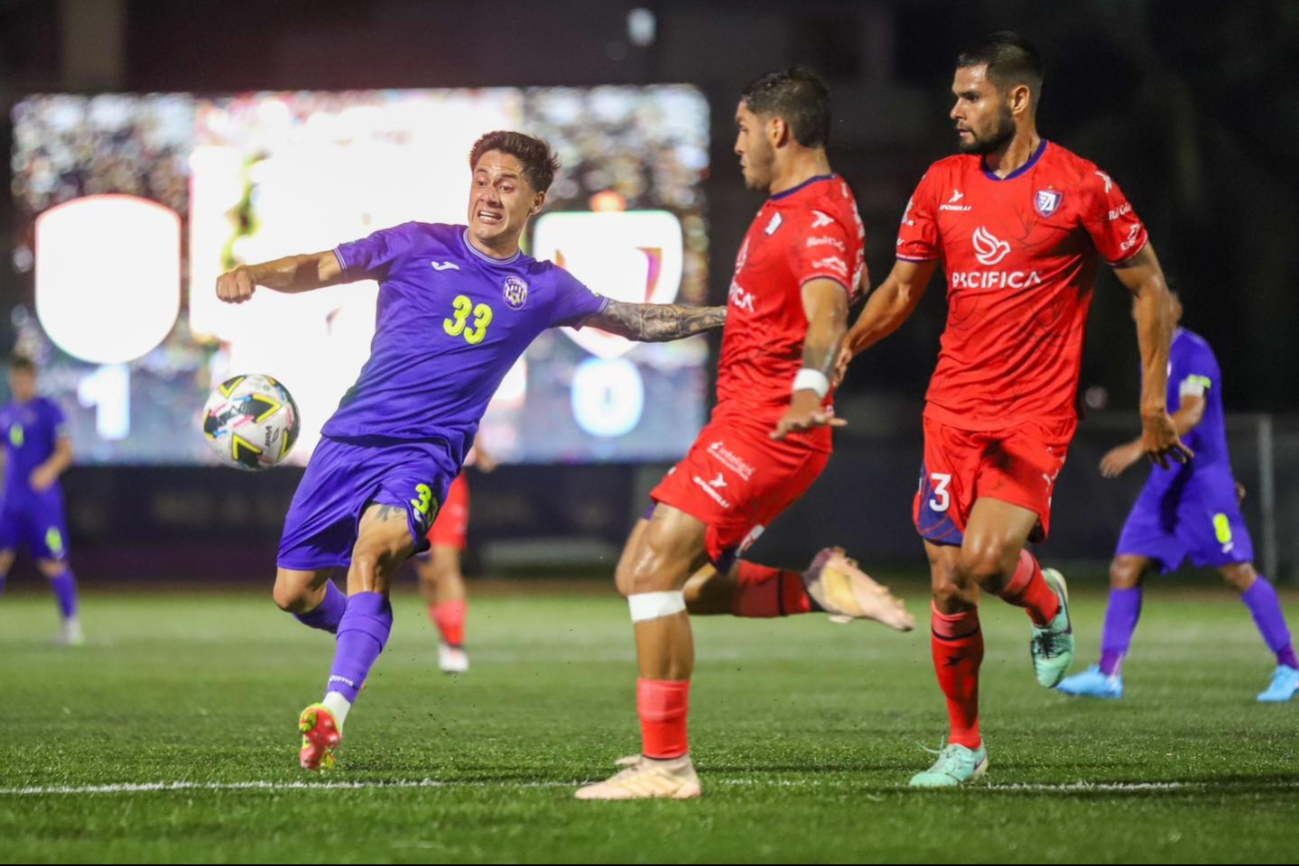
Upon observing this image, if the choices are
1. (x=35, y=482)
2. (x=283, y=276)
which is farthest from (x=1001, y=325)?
(x=35, y=482)

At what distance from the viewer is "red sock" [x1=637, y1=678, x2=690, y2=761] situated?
20.3 feet

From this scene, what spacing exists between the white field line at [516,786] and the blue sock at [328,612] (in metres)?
1.32

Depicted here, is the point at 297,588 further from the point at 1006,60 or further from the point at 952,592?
the point at 1006,60

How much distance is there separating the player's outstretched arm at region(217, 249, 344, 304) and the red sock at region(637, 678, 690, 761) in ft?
6.95

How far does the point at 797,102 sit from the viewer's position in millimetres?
6375

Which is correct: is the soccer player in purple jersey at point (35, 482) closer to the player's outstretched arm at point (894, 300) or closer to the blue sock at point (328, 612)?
the blue sock at point (328, 612)

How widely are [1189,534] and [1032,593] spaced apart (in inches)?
166

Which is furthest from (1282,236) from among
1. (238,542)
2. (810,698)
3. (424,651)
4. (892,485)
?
(810,698)

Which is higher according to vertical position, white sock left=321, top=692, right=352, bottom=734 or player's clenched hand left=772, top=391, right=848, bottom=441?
player's clenched hand left=772, top=391, right=848, bottom=441

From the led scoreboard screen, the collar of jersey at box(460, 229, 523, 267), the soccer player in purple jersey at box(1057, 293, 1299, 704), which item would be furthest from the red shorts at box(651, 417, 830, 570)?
the led scoreboard screen

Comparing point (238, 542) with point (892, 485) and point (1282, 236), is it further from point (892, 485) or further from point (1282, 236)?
point (1282, 236)

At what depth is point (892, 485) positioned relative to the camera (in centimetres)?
2667

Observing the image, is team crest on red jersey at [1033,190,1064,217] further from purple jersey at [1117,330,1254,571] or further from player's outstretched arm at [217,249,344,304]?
purple jersey at [1117,330,1254,571]

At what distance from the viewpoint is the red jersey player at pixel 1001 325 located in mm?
6648
